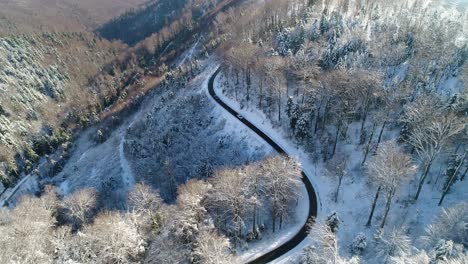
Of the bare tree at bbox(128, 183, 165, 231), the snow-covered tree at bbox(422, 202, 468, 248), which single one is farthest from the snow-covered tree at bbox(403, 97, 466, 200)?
the bare tree at bbox(128, 183, 165, 231)

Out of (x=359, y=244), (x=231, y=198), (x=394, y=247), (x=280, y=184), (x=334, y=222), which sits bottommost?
(x=359, y=244)

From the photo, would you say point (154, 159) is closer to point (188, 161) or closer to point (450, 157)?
point (188, 161)

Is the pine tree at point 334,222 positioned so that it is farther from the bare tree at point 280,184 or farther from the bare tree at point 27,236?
the bare tree at point 27,236

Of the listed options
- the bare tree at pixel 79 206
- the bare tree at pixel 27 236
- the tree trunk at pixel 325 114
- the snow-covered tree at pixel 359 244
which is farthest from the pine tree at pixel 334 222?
the bare tree at pixel 79 206

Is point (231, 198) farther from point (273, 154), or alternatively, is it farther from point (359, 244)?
point (273, 154)

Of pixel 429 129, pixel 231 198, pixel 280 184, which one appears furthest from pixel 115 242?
pixel 429 129
